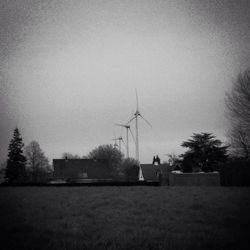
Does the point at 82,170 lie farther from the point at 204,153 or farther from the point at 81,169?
the point at 204,153

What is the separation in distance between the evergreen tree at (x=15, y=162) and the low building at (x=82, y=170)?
24.8 ft

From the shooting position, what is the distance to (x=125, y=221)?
9.42m

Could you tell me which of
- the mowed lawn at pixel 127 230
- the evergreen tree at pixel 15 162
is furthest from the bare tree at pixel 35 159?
the mowed lawn at pixel 127 230

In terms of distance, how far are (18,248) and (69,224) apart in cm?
277

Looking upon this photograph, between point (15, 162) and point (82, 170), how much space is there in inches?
595

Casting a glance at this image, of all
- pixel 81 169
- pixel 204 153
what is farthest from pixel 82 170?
pixel 204 153

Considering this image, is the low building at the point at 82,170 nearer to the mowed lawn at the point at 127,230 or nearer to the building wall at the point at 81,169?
the building wall at the point at 81,169

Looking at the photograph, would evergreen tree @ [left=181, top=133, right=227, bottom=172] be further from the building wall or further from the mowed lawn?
the mowed lawn

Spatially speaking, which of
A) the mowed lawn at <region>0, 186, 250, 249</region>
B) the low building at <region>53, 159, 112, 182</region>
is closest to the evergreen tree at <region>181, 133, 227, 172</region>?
the low building at <region>53, 159, 112, 182</region>

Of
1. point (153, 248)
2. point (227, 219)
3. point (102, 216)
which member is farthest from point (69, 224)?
point (227, 219)

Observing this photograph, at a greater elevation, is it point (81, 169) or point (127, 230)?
point (81, 169)

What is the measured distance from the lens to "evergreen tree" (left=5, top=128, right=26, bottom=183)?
177ft

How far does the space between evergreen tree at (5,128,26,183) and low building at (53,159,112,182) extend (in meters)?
7.57

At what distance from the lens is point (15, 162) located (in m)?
55.4
